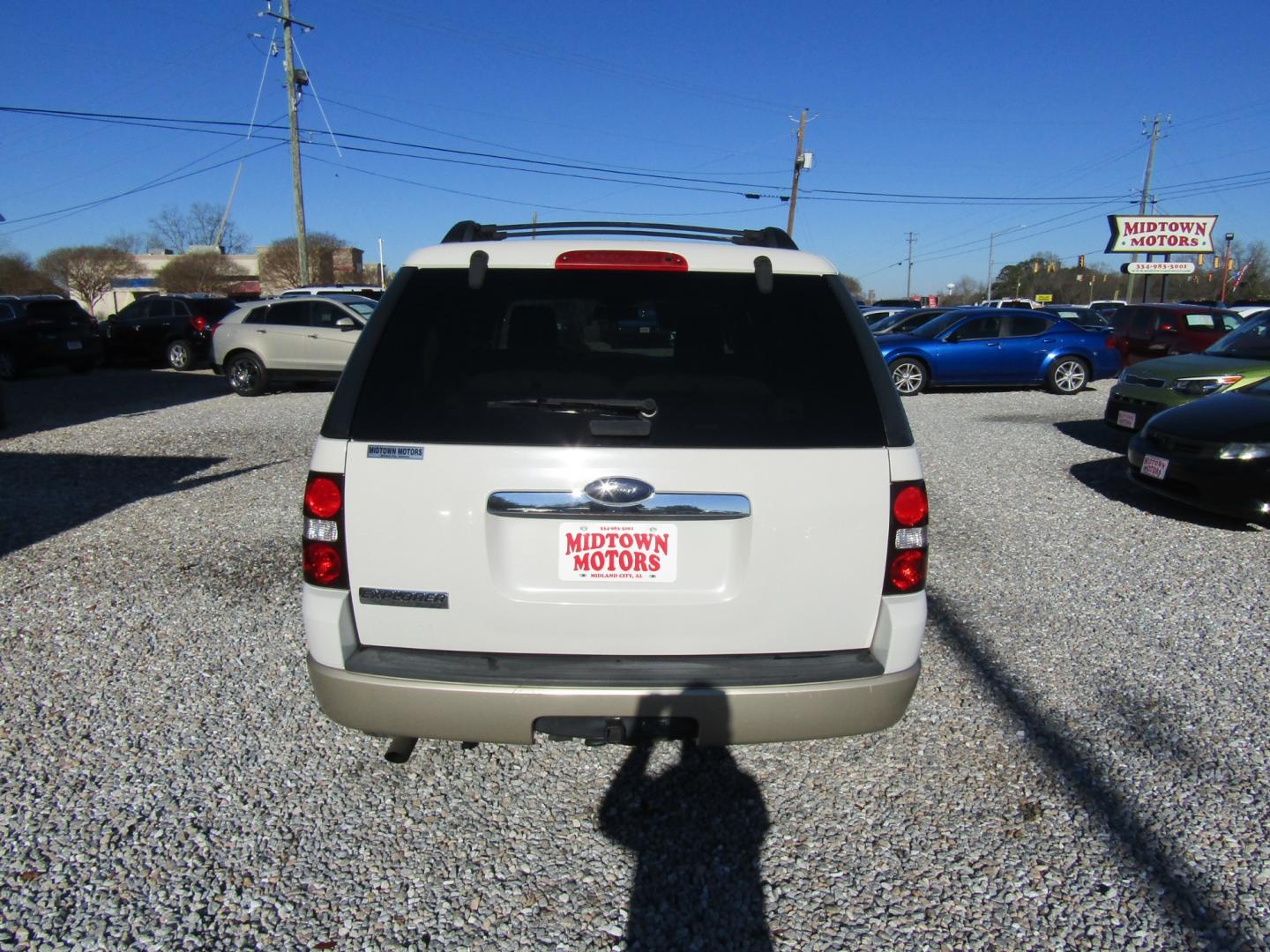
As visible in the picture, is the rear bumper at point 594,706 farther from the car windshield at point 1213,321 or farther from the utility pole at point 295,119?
the utility pole at point 295,119

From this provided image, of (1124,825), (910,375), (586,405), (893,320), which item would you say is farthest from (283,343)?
(1124,825)

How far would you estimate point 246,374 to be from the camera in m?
14.9

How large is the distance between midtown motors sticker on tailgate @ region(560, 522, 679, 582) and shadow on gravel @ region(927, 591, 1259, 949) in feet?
5.64

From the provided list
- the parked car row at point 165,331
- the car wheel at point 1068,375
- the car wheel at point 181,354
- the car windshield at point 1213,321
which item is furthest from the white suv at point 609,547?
the car wheel at point 181,354

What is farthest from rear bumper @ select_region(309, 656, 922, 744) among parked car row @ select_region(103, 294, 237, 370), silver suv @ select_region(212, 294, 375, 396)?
parked car row @ select_region(103, 294, 237, 370)

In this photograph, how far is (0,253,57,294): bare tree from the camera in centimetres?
5588

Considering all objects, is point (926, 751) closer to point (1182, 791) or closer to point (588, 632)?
point (1182, 791)

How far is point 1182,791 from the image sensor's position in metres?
2.93

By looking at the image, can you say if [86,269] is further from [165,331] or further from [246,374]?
[246,374]

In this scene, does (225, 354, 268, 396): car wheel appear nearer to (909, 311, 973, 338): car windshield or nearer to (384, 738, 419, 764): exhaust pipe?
(909, 311, 973, 338): car windshield

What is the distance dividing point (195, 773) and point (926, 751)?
8.86 ft

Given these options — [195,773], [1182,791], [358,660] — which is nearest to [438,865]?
[358,660]

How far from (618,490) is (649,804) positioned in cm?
126

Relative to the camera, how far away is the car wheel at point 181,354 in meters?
19.1
